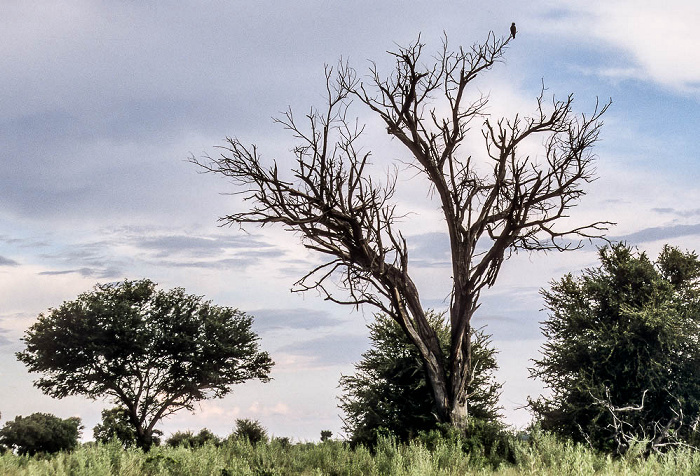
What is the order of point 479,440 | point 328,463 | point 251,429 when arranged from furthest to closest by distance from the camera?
point 251,429 < point 479,440 < point 328,463

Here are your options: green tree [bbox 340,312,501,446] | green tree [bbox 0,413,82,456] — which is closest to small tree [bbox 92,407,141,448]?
green tree [bbox 0,413,82,456]

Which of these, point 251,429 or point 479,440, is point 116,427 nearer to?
point 251,429

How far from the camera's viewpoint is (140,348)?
29.6m

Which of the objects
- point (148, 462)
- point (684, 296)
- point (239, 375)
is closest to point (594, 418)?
point (684, 296)

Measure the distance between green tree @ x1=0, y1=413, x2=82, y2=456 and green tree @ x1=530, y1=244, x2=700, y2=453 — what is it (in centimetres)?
2635

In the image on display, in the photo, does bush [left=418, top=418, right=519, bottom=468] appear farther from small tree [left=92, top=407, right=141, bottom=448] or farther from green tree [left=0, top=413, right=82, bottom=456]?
green tree [left=0, top=413, right=82, bottom=456]

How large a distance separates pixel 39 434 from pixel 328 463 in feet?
94.3

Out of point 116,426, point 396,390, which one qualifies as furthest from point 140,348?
point 396,390

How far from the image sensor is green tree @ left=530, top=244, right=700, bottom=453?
18.3 m

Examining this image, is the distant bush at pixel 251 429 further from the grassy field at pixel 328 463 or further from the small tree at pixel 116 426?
the grassy field at pixel 328 463

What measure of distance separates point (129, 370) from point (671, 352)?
82.6ft

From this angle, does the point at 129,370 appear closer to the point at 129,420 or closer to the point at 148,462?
the point at 129,420

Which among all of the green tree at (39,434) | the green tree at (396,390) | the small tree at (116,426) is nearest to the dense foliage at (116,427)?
the small tree at (116,426)

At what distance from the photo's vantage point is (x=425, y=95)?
1600cm
